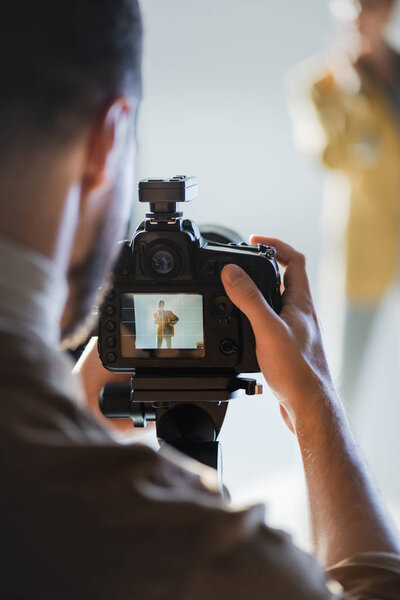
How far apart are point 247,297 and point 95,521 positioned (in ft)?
1.54

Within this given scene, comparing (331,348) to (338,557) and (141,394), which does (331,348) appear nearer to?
(141,394)

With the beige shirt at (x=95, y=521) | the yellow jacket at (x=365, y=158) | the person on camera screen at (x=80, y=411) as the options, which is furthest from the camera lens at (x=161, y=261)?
the yellow jacket at (x=365, y=158)

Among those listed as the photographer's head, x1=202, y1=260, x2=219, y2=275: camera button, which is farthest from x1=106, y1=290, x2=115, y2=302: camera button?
the photographer's head

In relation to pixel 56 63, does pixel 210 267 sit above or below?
below

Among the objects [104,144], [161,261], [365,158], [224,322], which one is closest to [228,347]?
[224,322]

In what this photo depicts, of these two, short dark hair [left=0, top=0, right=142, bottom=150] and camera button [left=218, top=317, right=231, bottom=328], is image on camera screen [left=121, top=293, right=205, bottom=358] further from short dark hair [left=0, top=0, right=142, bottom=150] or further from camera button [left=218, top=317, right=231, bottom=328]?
short dark hair [left=0, top=0, right=142, bottom=150]

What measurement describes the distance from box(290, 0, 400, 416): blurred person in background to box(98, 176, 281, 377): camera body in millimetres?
1253

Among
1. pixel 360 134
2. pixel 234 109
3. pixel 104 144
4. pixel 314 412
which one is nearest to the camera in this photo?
pixel 104 144

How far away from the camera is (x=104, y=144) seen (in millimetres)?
595

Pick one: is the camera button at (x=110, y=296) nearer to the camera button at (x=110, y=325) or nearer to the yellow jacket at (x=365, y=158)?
the camera button at (x=110, y=325)

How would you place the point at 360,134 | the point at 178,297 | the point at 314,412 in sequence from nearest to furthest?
the point at 314,412 → the point at 178,297 → the point at 360,134

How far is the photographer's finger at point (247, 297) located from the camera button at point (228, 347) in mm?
50

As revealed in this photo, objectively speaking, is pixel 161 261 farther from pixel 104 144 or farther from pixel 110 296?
pixel 104 144

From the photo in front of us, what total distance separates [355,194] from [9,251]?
1740 mm
